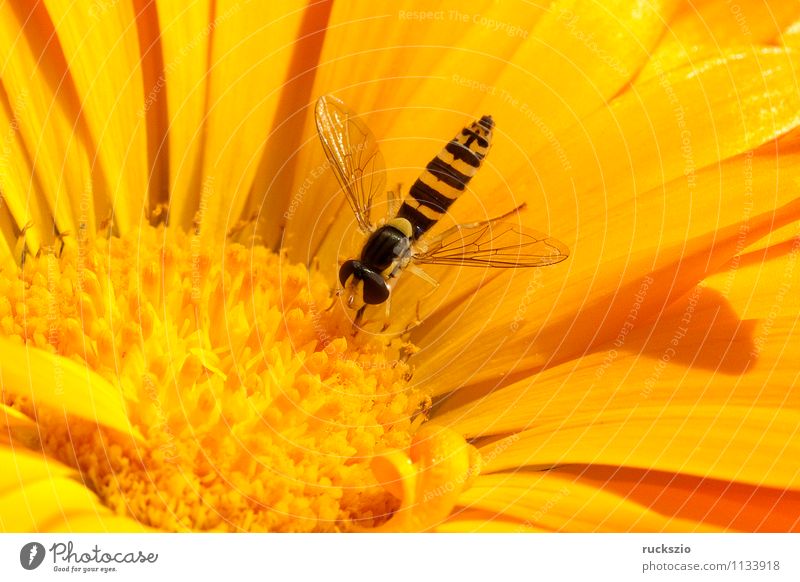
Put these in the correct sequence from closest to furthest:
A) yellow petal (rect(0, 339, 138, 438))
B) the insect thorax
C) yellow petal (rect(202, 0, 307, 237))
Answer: yellow petal (rect(0, 339, 138, 438)) → the insect thorax → yellow petal (rect(202, 0, 307, 237))

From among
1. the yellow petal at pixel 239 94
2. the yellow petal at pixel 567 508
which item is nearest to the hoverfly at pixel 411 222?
the yellow petal at pixel 239 94

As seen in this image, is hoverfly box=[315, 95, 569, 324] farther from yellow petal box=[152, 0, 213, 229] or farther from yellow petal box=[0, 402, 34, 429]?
yellow petal box=[0, 402, 34, 429]

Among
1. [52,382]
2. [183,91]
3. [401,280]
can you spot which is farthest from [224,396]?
[183,91]

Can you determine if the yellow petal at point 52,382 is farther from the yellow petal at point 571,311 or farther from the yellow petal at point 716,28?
the yellow petal at point 716,28

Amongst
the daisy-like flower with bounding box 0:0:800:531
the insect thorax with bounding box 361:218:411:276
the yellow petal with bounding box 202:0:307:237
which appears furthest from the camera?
the yellow petal with bounding box 202:0:307:237

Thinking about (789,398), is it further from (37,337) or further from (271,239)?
(37,337)
